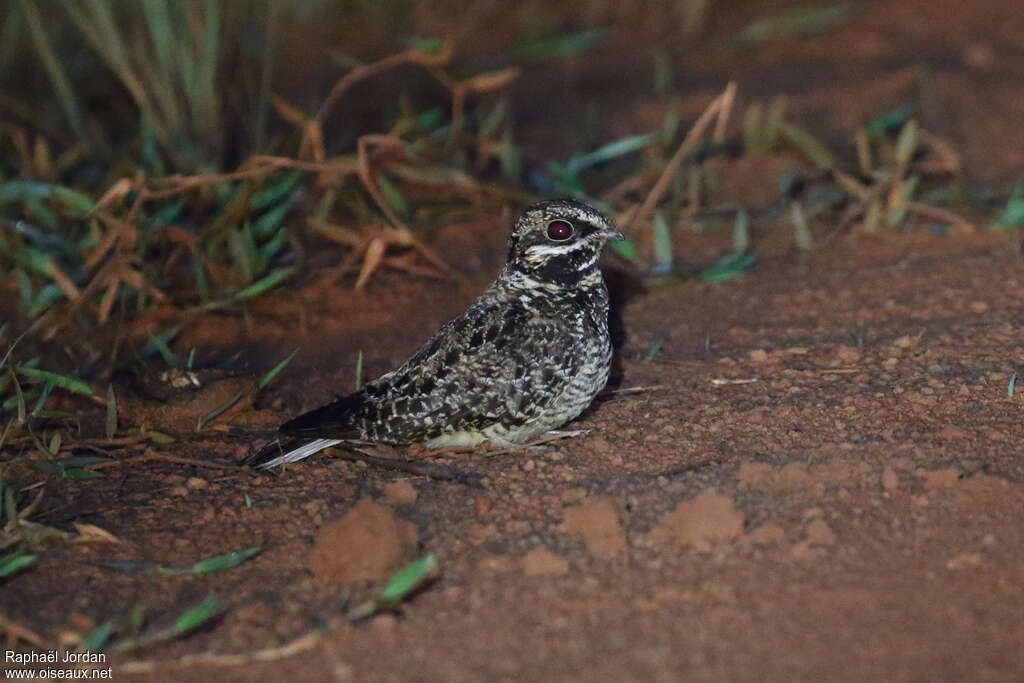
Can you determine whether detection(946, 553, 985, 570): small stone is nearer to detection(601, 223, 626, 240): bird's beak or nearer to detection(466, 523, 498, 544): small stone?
detection(466, 523, 498, 544): small stone

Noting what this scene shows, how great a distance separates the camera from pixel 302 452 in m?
4.03

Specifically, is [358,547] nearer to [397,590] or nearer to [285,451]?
[397,590]

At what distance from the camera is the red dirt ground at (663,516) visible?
298 centimetres

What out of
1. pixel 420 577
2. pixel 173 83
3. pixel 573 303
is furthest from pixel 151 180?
pixel 420 577

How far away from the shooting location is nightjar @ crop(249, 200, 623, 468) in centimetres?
404

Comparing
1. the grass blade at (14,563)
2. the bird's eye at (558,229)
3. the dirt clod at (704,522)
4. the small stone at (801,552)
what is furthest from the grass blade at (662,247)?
the grass blade at (14,563)

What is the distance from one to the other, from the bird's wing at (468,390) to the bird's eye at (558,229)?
0.33 meters

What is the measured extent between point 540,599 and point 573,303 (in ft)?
4.42

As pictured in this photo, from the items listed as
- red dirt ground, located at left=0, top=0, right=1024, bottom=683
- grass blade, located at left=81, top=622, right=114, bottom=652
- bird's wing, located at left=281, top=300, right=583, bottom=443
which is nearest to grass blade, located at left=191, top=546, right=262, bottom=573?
red dirt ground, located at left=0, top=0, right=1024, bottom=683

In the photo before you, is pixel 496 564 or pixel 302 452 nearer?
pixel 496 564

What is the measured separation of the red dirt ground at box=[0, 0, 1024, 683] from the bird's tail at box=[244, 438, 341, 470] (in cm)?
5

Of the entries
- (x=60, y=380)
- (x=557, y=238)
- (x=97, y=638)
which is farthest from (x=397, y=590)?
(x=60, y=380)

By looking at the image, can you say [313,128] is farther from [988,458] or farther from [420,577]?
[988,458]

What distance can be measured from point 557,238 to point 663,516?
3.94ft
